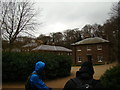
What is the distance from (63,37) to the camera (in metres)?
61.6

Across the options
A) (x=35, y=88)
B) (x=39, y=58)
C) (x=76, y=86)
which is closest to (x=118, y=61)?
(x=76, y=86)

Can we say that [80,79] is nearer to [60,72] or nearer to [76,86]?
[76,86]

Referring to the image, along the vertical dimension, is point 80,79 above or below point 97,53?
above

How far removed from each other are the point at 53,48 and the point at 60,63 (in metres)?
28.5

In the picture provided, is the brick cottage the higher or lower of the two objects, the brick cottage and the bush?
the lower

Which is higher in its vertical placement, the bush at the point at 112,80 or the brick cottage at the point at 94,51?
the bush at the point at 112,80

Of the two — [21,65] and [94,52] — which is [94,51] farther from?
[21,65]

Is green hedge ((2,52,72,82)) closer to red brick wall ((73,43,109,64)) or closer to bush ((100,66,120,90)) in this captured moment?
bush ((100,66,120,90))

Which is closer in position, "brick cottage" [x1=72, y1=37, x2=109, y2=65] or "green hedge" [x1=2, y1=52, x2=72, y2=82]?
"green hedge" [x1=2, y1=52, x2=72, y2=82]

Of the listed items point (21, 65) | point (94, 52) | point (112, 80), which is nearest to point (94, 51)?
point (94, 52)

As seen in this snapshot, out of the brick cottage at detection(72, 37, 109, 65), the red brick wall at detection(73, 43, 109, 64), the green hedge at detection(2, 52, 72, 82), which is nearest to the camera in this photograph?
the green hedge at detection(2, 52, 72, 82)

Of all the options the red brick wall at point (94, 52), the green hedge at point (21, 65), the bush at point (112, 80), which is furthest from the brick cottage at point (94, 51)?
the bush at point (112, 80)

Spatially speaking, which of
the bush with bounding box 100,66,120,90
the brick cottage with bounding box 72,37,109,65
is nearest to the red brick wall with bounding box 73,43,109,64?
the brick cottage with bounding box 72,37,109,65

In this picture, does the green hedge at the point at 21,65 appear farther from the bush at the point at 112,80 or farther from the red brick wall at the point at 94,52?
the red brick wall at the point at 94,52
